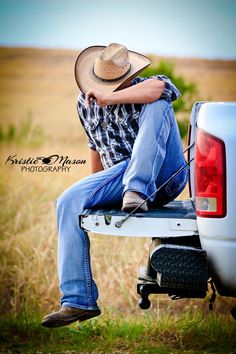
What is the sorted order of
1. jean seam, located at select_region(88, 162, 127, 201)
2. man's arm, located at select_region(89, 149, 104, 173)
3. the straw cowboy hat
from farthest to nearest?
man's arm, located at select_region(89, 149, 104, 173), the straw cowboy hat, jean seam, located at select_region(88, 162, 127, 201)

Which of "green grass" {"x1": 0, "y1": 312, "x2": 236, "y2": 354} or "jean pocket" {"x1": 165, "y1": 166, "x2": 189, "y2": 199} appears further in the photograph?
"green grass" {"x1": 0, "y1": 312, "x2": 236, "y2": 354}

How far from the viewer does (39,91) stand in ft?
68.4

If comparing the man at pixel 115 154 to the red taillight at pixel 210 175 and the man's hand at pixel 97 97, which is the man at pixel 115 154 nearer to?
the man's hand at pixel 97 97

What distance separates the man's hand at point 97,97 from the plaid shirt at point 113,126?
14 cm

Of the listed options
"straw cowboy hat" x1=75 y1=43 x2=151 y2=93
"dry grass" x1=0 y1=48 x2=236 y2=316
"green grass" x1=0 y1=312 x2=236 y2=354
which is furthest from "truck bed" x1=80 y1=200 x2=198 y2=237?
"dry grass" x1=0 y1=48 x2=236 y2=316

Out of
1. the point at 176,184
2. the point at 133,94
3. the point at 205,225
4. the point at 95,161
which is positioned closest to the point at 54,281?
the point at 95,161

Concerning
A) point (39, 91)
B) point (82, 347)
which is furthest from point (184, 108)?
point (39, 91)

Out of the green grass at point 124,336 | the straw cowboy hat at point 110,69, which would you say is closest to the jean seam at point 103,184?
the straw cowboy hat at point 110,69

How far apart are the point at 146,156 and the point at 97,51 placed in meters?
1.18

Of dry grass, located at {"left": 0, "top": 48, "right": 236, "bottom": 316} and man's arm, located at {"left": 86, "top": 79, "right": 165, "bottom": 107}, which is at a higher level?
man's arm, located at {"left": 86, "top": 79, "right": 165, "bottom": 107}

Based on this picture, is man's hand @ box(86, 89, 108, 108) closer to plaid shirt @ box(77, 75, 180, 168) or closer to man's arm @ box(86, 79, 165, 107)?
man's arm @ box(86, 79, 165, 107)

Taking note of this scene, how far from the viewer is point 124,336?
576 centimetres

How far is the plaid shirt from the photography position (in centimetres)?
436

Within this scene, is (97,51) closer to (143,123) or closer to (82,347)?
(143,123)
